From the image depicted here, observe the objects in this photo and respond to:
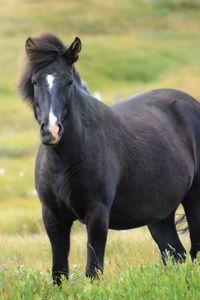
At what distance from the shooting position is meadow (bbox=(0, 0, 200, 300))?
5.79 meters

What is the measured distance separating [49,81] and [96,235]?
4.26 ft

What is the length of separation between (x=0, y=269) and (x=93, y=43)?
49266 mm

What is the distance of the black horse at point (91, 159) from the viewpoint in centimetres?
659

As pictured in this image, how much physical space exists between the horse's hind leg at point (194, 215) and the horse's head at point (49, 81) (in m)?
2.28

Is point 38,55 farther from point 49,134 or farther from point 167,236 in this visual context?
point 167,236

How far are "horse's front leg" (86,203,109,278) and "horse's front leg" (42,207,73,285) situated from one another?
308 mm

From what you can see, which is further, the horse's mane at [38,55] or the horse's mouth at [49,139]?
the horse's mane at [38,55]

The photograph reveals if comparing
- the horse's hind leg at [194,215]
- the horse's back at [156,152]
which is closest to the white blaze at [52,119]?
the horse's back at [156,152]

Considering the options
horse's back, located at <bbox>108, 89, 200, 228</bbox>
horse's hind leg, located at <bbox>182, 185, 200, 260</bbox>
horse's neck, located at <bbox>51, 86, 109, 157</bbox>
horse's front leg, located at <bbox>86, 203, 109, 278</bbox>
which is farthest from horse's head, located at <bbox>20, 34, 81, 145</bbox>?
horse's hind leg, located at <bbox>182, 185, 200, 260</bbox>

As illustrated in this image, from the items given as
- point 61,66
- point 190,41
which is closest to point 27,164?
point 61,66

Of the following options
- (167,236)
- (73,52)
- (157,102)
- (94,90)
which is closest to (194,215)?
(167,236)

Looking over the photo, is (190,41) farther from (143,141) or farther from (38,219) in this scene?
(143,141)

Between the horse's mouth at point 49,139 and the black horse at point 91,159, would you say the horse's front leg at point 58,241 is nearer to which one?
the black horse at point 91,159

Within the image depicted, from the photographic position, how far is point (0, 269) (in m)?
6.81
